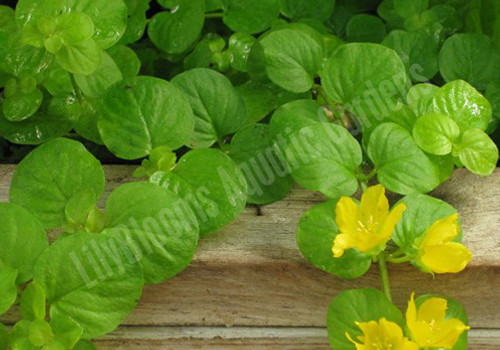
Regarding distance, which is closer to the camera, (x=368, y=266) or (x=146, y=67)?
(x=368, y=266)

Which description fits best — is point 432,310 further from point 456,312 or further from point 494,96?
point 494,96

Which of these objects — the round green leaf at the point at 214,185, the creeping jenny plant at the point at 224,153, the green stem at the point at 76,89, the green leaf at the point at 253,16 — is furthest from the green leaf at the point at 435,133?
the green stem at the point at 76,89

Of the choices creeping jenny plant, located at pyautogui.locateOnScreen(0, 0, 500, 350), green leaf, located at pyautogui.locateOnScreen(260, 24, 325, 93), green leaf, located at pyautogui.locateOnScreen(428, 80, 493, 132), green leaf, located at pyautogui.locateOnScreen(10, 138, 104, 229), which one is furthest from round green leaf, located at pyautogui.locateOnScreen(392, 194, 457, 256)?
green leaf, located at pyautogui.locateOnScreen(10, 138, 104, 229)

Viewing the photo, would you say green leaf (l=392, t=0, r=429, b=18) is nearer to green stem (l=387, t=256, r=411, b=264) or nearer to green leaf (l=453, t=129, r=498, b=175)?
green leaf (l=453, t=129, r=498, b=175)

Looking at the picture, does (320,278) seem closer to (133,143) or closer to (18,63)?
(133,143)

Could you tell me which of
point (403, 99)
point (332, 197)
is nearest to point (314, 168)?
point (332, 197)

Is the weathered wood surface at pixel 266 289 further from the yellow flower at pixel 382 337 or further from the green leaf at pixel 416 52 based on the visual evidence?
the green leaf at pixel 416 52
